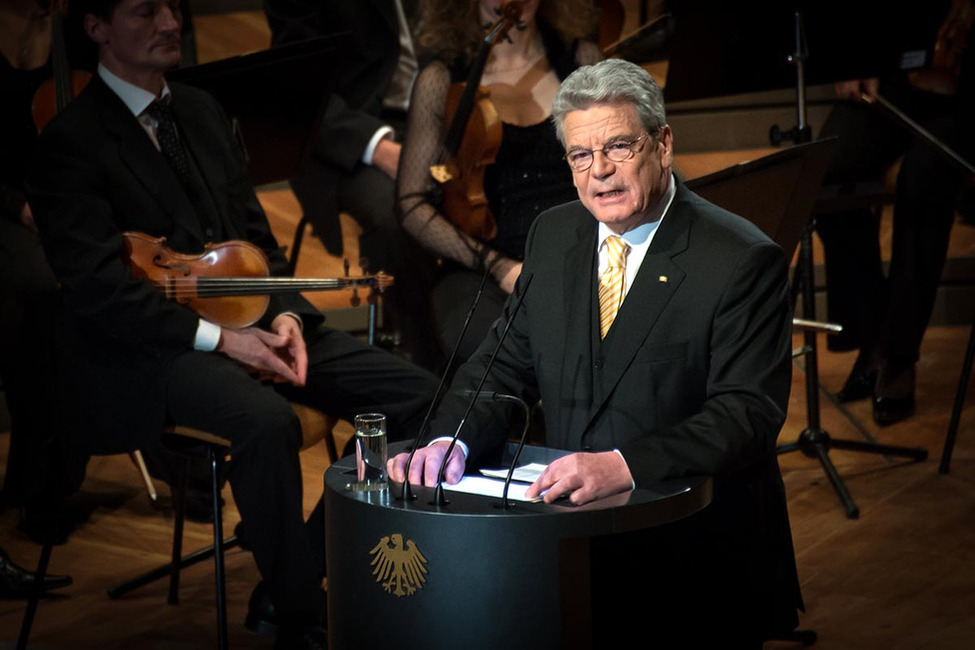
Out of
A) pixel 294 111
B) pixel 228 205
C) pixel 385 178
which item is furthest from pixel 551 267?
pixel 385 178

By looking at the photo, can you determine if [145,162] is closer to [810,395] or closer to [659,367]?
[659,367]

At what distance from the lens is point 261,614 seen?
3145mm

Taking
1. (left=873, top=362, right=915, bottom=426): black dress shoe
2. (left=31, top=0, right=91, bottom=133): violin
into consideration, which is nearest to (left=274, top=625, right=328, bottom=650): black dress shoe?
(left=31, top=0, right=91, bottom=133): violin

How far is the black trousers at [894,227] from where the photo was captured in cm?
464

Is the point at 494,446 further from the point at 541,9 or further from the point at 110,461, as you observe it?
the point at 110,461

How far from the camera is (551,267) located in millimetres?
2498

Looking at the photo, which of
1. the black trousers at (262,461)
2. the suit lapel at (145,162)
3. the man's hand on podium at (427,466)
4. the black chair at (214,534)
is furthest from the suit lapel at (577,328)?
the suit lapel at (145,162)

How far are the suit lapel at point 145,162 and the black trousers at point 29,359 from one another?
0.80m

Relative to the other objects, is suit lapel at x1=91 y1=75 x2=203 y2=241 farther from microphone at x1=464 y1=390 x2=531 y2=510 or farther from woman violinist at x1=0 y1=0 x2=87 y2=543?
microphone at x1=464 y1=390 x2=531 y2=510

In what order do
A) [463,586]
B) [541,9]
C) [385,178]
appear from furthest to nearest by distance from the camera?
1. [385,178]
2. [541,9]
3. [463,586]

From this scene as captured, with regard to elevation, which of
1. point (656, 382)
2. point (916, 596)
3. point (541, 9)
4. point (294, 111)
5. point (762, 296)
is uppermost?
point (541, 9)

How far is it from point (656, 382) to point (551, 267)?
335 mm

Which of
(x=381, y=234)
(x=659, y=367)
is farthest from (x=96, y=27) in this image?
(x=659, y=367)

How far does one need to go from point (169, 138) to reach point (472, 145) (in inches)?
33.3
